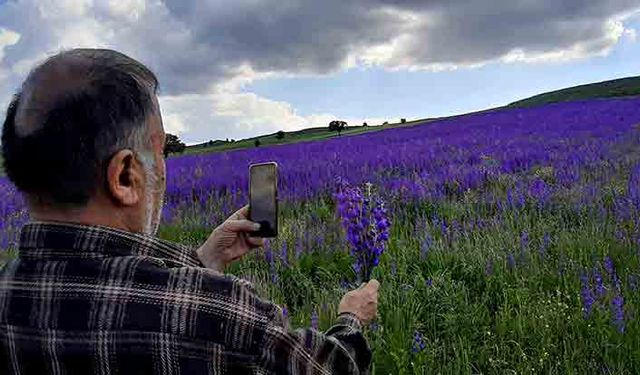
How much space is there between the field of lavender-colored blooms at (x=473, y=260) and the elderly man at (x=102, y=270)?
1.02 metres

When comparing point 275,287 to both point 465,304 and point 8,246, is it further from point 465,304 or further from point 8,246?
point 8,246

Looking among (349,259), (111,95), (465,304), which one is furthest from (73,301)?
(349,259)

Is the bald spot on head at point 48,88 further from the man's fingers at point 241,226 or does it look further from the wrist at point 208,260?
the wrist at point 208,260

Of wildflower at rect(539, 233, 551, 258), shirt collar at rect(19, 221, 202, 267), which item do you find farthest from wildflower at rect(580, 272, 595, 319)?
shirt collar at rect(19, 221, 202, 267)

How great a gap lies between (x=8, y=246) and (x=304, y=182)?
3806 millimetres

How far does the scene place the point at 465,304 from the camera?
356 centimetres

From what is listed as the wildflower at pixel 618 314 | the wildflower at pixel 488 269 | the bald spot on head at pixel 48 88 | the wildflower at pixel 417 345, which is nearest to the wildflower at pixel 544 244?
the wildflower at pixel 488 269

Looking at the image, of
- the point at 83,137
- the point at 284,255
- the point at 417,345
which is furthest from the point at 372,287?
the point at 284,255

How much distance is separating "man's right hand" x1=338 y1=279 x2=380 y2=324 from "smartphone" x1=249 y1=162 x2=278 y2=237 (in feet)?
1.03

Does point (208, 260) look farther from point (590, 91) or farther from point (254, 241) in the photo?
point (590, 91)

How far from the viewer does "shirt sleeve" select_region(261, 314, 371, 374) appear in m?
1.33

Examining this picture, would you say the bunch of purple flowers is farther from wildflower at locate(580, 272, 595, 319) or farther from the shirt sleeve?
wildflower at locate(580, 272, 595, 319)

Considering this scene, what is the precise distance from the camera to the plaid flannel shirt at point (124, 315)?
1.26 m

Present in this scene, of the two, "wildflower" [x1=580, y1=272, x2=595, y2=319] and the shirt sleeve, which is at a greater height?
the shirt sleeve
